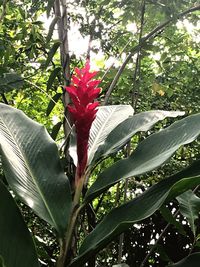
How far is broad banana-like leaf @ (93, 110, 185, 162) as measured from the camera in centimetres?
89

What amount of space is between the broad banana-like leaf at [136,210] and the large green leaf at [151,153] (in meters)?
0.05

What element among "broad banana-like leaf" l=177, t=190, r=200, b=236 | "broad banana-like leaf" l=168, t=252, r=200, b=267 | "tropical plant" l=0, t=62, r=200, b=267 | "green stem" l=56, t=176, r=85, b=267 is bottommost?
"broad banana-like leaf" l=177, t=190, r=200, b=236

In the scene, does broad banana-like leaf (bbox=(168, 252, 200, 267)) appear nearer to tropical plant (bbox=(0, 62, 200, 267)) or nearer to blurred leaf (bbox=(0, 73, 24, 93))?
tropical plant (bbox=(0, 62, 200, 267))

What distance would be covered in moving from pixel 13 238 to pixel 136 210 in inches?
8.4

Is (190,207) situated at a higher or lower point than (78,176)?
lower

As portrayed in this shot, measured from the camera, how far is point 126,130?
3.12 ft

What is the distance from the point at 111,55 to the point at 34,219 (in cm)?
105

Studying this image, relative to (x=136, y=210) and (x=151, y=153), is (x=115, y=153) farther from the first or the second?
(x=136, y=210)

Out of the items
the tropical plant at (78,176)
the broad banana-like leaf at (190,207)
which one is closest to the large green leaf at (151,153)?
the tropical plant at (78,176)

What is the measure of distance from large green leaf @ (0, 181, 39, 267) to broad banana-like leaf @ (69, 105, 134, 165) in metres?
0.29

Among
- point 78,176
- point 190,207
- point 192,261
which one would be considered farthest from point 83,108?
point 190,207

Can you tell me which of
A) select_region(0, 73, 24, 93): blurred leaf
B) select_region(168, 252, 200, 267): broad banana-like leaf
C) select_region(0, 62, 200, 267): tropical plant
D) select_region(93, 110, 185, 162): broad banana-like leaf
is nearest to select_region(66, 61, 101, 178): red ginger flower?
select_region(0, 62, 200, 267): tropical plant

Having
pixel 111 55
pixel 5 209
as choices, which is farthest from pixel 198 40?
pixel 5 209

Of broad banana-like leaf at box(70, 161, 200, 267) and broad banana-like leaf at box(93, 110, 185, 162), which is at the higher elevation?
broad banana-like leaf at box(93, 110, 185, 162)
